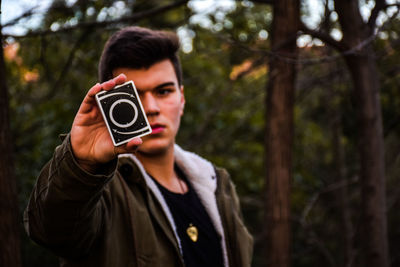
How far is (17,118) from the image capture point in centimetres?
506

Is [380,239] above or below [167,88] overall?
below

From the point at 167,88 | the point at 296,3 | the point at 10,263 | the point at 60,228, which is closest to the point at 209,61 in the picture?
the point at 296,3

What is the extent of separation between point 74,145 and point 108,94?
200mm

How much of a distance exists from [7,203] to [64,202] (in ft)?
2.81

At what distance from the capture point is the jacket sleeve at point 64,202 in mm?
1428

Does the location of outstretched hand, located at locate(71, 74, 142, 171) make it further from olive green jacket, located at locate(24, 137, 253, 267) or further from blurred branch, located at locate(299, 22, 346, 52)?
blurred branch, located at locate(299, 22, 346, 52)

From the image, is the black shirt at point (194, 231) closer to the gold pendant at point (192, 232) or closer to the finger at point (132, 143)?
the gold pendant at point (192, 232)

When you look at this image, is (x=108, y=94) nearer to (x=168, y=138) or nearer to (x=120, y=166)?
(x=120, y=166)

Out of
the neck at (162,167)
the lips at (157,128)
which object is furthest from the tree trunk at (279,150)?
the lips at (157,128)

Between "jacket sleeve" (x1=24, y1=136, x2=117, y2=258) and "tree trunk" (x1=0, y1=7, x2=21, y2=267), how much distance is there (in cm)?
63

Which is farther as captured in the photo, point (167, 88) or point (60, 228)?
point (167, 88)

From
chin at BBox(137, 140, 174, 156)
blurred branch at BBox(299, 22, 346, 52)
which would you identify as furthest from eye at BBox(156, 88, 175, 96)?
blurred branch at BBox(299, 22, 346, 52)

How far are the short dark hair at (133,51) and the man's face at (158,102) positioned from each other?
0.03m

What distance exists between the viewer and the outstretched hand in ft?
4.65
